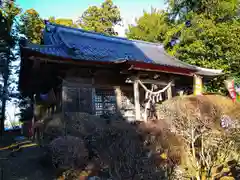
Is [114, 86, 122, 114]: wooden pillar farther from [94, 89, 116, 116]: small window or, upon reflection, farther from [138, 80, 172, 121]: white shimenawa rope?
[138, 80, 172, 121]: white shimenawa rope

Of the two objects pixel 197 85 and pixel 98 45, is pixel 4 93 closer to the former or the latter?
pixel 98 45

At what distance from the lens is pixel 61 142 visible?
5.18m

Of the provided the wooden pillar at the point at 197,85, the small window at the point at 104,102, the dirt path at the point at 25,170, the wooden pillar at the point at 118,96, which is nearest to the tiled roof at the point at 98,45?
the wooden pillar at the point at 197,85

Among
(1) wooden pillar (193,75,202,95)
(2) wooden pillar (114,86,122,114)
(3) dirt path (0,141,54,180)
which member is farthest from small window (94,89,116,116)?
(1) wooden pillar (193,75,202,95)

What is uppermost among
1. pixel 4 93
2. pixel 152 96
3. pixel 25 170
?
pixel 4 93

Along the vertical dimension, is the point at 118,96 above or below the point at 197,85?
below

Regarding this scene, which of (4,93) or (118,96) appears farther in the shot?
(4,93)

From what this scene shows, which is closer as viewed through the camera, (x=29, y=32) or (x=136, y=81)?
(x=136, y=81)

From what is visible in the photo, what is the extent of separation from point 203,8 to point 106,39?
31.3 feet

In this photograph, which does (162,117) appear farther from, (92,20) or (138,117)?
(92,20)

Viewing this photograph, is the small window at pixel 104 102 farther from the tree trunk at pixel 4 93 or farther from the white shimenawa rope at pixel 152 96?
the tree trunk at pixel 4 93

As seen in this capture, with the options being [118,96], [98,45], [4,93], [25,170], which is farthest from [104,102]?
[4,93]

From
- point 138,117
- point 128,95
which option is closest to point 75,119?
point 138,117

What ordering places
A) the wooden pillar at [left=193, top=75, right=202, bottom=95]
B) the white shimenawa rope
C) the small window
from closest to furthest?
1. the white shimenawa rope
2. the small window
3. the wooden pillar at [left=193, top=75, right=202, bottom=95]
